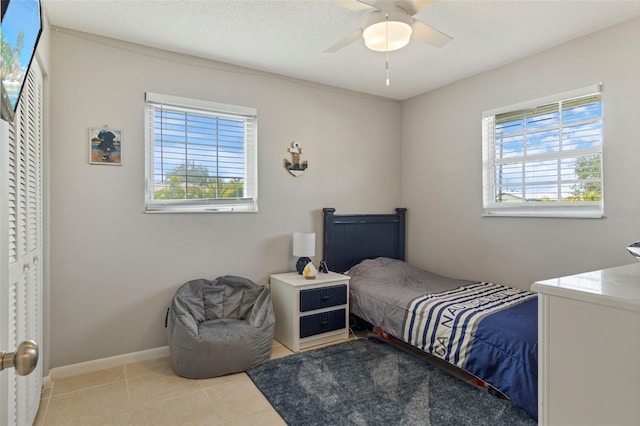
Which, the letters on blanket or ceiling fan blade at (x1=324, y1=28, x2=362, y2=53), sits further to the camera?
the letters on blanket

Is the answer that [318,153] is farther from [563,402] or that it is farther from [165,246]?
[563,402]

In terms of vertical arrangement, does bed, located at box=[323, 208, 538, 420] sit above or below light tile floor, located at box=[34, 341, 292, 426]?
above

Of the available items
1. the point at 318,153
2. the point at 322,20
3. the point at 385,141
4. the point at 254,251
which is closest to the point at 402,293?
the point at 254,251

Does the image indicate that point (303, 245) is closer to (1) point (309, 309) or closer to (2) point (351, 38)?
(1) point (309, 309)

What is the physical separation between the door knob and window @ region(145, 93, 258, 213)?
2310 mm

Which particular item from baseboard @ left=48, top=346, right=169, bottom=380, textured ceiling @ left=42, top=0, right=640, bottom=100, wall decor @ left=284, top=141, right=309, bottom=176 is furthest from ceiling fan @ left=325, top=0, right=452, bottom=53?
baseboard @ left=48, top=346, right=169, bottom=380

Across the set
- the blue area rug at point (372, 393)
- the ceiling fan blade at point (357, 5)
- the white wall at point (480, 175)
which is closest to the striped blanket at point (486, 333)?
the blue area rug at point (372, 393)

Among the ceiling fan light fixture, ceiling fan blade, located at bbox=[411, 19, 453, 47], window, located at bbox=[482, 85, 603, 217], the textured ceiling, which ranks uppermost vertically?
the textured ceiling

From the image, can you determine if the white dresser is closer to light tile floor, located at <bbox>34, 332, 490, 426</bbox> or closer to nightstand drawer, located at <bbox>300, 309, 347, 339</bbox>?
light tile floor, located at <bbox>34, 332, 490, 426</bbox>

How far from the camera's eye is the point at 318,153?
3725mm

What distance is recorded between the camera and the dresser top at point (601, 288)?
0.97m

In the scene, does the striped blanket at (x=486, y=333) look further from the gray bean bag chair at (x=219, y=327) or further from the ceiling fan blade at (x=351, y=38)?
the ceiling fan blade at (x=351, y=38)

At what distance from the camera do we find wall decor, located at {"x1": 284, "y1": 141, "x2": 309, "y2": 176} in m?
3.52

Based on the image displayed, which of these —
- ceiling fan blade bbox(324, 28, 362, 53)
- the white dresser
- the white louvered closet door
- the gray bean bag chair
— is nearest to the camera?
the white dresser
